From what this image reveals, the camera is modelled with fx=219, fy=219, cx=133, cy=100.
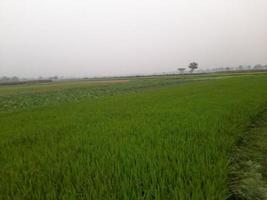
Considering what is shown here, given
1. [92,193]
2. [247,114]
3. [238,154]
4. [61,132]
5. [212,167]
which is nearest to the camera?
[92,193]

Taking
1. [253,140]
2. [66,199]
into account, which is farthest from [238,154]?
[66,199]

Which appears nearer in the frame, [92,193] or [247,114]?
[92,193]

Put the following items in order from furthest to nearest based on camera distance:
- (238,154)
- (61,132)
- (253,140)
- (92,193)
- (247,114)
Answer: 1. (247,114)
2. (61,132)
3. (253,140)
4. (238,154)
5. (92,193)

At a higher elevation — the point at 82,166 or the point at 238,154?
the point at 82,166

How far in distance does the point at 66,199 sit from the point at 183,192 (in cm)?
120

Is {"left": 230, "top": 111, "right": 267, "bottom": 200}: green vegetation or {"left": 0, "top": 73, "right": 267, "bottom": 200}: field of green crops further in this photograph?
{"left": 230, "top": 111, "right": 267, "bottom": 200}: green vegetation

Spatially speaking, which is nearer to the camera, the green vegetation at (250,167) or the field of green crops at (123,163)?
the field of green crops at (123,163)

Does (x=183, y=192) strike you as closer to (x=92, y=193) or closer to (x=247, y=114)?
(x=92, y=193)

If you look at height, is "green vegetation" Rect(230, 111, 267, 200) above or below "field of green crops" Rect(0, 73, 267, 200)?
below

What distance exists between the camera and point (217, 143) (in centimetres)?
379

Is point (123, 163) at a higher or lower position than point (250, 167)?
higher

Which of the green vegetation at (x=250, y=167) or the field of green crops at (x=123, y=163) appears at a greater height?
the field of green crops at (x=123, y=163)

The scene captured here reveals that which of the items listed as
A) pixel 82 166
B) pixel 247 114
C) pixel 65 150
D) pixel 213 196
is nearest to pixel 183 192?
pixel 213 196

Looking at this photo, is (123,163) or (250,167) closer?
(123,163)
